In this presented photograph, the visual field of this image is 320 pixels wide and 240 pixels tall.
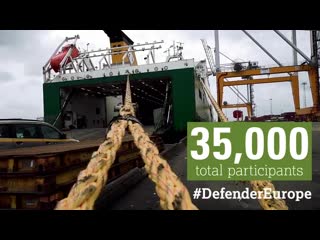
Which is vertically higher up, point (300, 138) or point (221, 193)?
point (300, 138)

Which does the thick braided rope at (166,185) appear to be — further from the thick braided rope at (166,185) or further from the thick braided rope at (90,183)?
the thick braided rope at (90,183)

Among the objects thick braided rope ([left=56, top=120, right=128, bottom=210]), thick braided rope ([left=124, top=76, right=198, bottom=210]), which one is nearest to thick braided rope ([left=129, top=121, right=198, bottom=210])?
thick braided rope ([left=124, top=76, right=198, bottom=210])

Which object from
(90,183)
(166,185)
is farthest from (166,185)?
(90,183)

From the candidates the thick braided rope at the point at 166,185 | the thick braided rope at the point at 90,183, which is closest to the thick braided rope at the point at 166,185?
the thick braided rope at the point at 166,185

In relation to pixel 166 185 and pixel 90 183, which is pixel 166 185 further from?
pixel 90 183

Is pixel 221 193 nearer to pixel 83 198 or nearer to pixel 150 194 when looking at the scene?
pixel 83 198

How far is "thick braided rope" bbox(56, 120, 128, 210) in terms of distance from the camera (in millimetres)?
1195

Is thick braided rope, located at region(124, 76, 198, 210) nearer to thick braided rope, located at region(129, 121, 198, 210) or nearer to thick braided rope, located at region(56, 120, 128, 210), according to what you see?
thick braided rope, located at region(129, 121, 198, 210)

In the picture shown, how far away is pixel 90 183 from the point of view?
1.26 metres

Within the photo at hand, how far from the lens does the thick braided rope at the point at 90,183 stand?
47.1 inches
